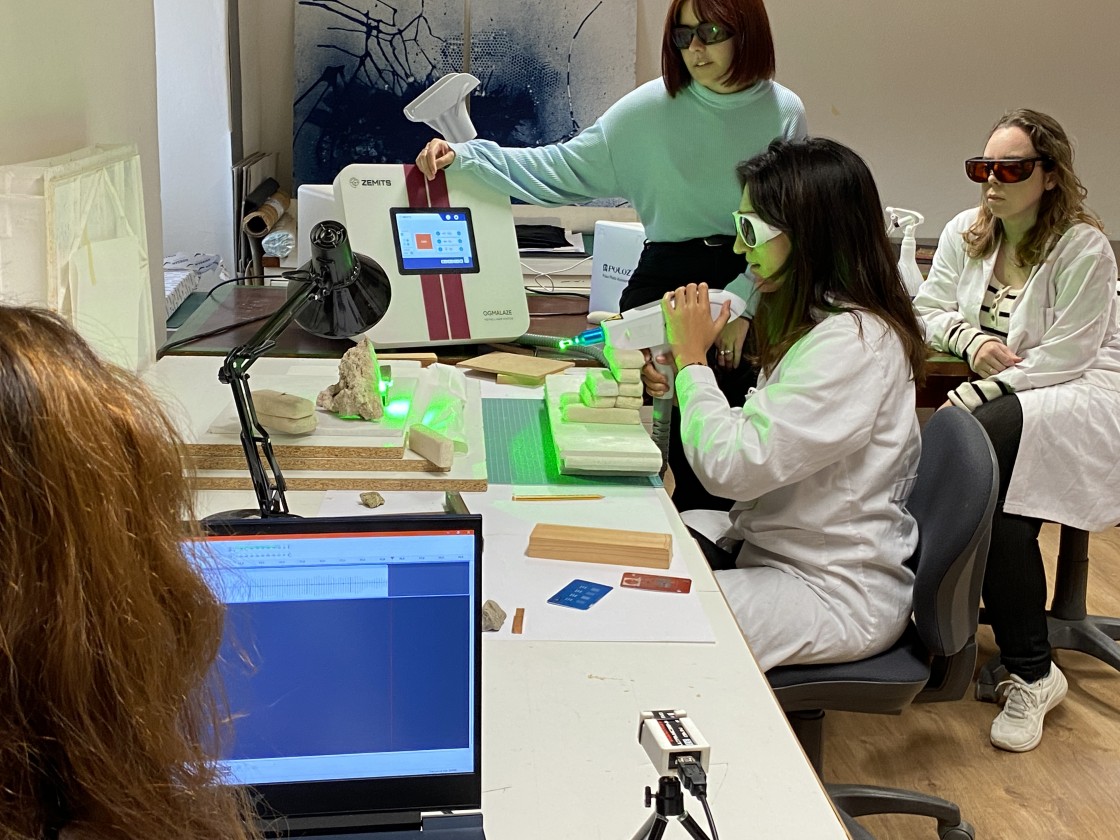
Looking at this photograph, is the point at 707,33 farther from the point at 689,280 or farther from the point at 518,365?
the point at 518,365

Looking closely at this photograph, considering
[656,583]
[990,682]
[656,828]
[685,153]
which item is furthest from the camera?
[990,682]

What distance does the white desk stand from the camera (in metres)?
1.07

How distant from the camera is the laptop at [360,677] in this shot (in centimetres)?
93

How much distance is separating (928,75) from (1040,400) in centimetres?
246

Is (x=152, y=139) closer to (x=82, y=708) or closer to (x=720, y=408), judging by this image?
(x=720, y=408)

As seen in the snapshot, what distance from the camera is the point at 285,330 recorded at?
2.58 metres

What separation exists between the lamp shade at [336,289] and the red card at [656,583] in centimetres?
54

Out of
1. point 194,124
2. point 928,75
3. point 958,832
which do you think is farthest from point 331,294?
point 928,75

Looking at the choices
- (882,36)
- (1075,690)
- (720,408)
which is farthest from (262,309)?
(882,36)

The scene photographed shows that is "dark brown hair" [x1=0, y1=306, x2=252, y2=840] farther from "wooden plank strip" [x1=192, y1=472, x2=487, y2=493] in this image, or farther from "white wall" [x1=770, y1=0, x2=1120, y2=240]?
"white wall" [x1=770, y1=0, x2=1120, y2=240]

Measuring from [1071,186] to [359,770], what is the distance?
2314 mm

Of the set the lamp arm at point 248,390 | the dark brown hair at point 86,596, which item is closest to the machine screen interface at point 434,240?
the lamp arm at point 248,390

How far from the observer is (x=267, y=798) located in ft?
3.13

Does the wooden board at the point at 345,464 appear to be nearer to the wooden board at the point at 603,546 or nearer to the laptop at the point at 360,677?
the wooden board at the point at 603,546
